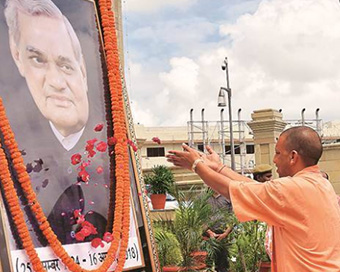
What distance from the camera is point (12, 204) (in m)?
2.41

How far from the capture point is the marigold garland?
7.95ft

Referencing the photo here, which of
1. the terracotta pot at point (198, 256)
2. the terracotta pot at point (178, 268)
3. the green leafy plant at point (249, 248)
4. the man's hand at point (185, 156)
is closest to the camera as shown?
the man's hand at point (185, 156)

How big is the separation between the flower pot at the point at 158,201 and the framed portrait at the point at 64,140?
4485 millimetres

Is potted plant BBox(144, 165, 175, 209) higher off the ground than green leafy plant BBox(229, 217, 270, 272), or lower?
higher

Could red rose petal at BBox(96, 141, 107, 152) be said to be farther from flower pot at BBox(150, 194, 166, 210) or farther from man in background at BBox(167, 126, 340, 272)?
flower pot at BBox(150, 194, 166, 210)

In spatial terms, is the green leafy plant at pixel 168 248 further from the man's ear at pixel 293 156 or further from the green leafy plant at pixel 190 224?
the man's ear at pixel 293 156

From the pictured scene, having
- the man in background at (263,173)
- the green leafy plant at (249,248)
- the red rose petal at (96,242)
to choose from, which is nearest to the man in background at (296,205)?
the red rose petal at (96,242)

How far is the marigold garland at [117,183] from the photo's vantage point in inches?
95.3

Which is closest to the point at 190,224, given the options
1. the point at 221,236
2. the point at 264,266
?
the point at 221,236

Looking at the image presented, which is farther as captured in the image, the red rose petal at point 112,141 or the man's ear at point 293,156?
the red rose petal at point 112,141

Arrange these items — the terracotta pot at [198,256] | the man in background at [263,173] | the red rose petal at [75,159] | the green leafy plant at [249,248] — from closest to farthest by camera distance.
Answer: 1. the red rose petal at [75,159]
2. the terracotta pot at [198,256]
3. the man in background at [263,173]
4. the green leafy plant at [249,248]

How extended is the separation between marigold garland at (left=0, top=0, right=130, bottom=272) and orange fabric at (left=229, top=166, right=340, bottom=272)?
68cm

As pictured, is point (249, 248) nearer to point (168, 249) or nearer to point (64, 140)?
point (168, 249)

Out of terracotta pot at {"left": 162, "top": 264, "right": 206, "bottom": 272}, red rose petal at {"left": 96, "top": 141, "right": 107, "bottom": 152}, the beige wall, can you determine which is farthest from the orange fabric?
the beige wall
